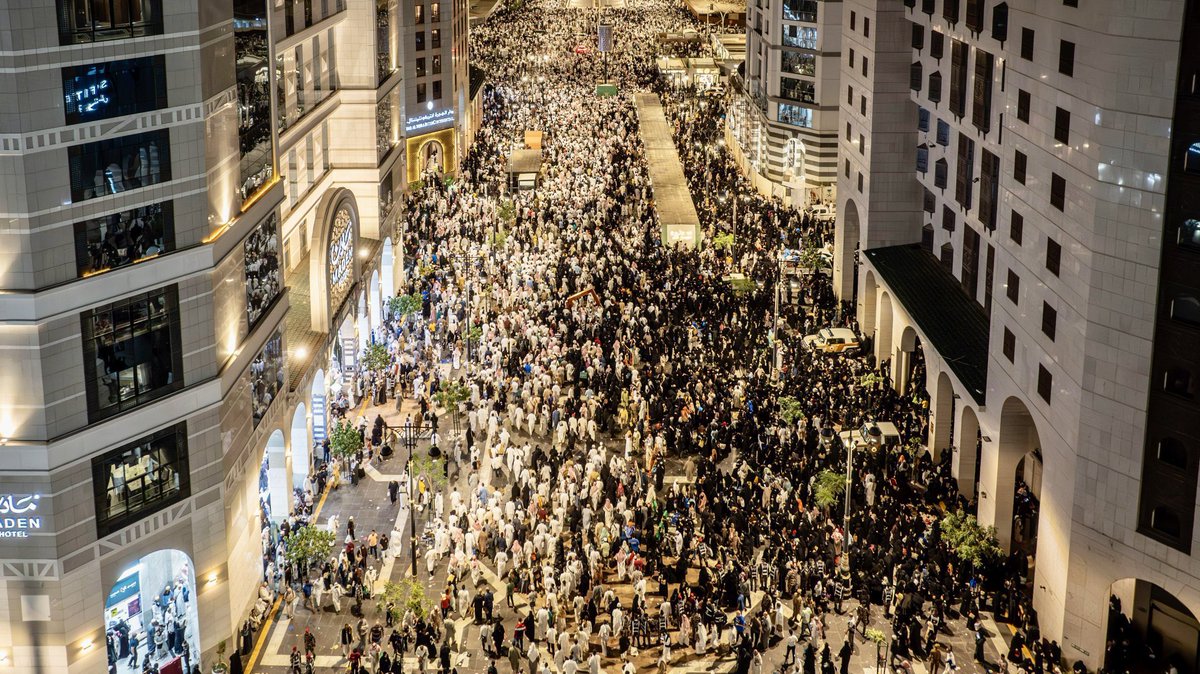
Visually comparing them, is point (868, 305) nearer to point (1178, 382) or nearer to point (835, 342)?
point (835, 342)

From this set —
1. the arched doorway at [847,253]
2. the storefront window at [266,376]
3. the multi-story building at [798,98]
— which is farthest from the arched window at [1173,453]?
the multi-story building at [798,98]

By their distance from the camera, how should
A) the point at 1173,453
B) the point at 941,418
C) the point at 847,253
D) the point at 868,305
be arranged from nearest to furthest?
1. the point at 1173,453
2. the point at 941,418
3. the point at 868,305
4. the point at 847,253

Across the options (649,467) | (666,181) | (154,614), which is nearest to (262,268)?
(154,614)

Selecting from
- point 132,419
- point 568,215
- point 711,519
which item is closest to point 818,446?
point 711,519

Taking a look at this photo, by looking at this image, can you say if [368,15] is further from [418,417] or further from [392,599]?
[392,599]

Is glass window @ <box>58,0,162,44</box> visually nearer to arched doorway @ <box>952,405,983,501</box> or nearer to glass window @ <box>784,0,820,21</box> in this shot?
arched doorway @ <box>952,405,983,501</box>

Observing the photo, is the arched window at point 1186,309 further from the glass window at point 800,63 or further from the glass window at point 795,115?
the glass window at point 795,115

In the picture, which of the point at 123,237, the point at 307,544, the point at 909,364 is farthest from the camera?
the point at 909,364

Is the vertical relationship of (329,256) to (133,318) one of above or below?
below

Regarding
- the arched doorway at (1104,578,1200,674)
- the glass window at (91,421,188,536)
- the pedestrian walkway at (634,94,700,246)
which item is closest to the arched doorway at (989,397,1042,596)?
the arched doorway at (1104,578,1200,674)
